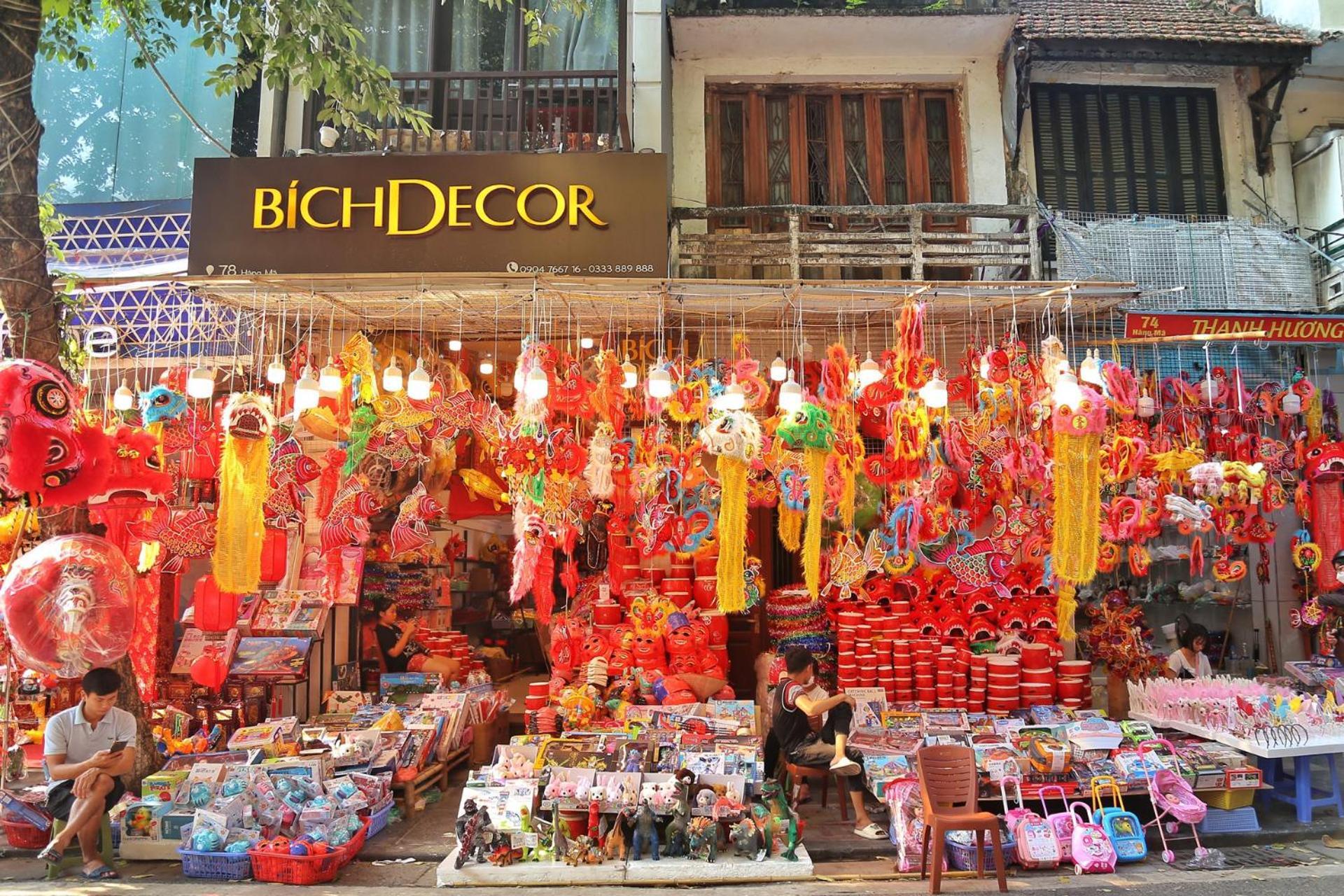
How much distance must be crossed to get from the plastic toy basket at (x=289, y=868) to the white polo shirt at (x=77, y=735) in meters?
1.16

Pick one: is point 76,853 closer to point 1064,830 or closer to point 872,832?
point 872,832

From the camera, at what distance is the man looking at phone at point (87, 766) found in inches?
220

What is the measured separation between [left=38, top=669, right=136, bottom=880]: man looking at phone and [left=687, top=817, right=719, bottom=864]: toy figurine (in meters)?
3.51

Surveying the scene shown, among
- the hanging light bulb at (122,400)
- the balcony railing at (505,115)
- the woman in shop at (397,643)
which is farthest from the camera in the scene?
the woman in shop at (397,643)

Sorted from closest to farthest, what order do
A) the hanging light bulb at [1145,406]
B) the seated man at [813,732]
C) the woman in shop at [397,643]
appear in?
the seated man at [813,732] < the hanging light bulb at [1145,406] < the woman in shop at [397,643]

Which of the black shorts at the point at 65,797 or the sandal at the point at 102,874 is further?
the black shorts at the point at 65,797

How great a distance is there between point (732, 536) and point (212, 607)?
4400 millimetres

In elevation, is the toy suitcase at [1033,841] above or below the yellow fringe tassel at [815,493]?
below

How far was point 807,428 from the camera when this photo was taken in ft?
21.6

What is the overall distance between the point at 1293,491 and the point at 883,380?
489cm

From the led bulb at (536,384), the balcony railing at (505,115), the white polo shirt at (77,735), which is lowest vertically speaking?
the white polo shirt at (77,735)

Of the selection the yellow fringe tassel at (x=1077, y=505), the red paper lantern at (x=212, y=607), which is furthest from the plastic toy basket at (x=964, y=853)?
the red paper lantern at (x=212, y=607)

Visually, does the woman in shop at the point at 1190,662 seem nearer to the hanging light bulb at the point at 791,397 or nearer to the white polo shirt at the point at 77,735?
the hanging light bulb at the point at 791,397

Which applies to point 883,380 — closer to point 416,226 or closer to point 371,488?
point 416,226
